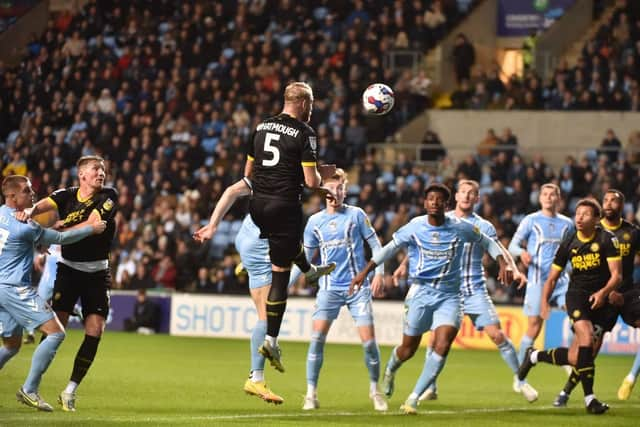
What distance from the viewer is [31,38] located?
34.0 metres

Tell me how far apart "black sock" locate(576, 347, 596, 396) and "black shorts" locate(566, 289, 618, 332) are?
0.37 meters

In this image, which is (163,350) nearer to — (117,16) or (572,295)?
(572,295)

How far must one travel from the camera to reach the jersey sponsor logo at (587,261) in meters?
12.7

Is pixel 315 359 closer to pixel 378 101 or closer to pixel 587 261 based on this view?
pixel 378 101

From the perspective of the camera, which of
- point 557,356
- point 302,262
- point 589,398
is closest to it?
point 302,262

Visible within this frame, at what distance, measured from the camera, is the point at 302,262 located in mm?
10977

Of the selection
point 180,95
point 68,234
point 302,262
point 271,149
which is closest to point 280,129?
point 271,149

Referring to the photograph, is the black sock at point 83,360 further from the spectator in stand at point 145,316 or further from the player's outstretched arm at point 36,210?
the spectator in stand at point 145,316

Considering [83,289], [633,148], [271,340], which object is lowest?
[271,340]

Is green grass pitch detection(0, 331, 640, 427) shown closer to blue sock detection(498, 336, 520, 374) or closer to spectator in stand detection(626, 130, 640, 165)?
blue sock detection(498, 336, 520, 374)

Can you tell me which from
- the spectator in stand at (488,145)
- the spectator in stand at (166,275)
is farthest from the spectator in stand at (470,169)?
the spectator in stand at (166,275)

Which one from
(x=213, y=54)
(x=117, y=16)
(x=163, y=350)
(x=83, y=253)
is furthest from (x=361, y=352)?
(x=117, y=16)

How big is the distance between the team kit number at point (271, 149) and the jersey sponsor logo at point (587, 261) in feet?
12.7

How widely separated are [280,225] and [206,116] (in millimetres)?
18962
